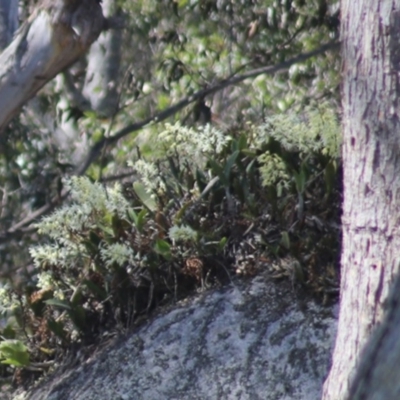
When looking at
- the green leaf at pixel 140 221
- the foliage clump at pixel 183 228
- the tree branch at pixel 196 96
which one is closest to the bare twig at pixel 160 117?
the tree branch at pixel 196 96

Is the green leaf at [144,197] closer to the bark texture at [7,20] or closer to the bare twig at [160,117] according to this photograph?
the bark texture at [7,20]

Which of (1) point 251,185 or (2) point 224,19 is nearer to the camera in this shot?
(1) point 251,185

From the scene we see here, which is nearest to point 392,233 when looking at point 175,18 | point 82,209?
point 82,209

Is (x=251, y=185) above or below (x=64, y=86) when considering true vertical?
below

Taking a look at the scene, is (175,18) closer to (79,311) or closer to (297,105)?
(297,105)

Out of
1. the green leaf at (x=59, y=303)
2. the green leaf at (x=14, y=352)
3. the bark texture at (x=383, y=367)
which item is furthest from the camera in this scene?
the green leaf at (x=14, y=352)

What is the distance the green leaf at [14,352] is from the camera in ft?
15.4

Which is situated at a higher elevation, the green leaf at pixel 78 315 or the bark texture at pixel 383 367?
the green leaf at pixel 78 315

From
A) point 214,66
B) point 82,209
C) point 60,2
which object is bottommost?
point 82,209

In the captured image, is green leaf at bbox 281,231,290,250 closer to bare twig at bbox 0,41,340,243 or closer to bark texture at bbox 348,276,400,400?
bark texture at bbox 348,276,400,400

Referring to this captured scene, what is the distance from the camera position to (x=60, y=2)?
502 cm

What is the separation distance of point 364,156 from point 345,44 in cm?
38

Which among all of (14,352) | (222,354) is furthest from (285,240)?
(14,352)

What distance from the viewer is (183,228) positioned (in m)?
4.41
